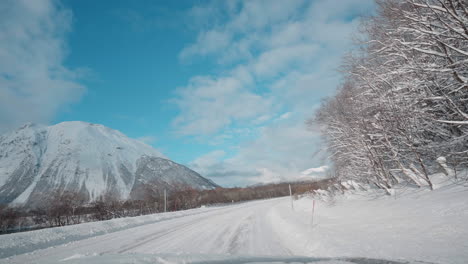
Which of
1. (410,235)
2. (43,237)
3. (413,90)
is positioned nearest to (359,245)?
(410,235)

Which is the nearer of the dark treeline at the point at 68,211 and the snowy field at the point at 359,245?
the snowy field at the point at 359,245

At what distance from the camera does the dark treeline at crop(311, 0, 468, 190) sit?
7.20m

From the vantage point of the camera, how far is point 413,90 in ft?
28.7

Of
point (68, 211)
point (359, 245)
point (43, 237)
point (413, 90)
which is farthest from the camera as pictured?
point (68, 211)

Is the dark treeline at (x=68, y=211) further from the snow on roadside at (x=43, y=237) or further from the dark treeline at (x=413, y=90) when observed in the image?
the snow on roadside at (x=43, y=237)

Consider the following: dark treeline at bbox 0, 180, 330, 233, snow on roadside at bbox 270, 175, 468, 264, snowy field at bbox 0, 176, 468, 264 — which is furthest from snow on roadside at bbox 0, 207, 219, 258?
dark treeline at bbox 0, 180, 330, 233

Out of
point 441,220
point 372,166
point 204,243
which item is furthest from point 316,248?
point 372,166

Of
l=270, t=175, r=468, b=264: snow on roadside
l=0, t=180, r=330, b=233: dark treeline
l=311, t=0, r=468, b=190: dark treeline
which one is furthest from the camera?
l=0, t=180, r=330, b=233: dark treeline

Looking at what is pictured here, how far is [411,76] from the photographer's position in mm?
9062

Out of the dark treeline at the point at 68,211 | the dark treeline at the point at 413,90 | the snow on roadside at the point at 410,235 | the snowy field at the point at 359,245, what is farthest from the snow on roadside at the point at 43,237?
the dark treeline at the point at 68,211

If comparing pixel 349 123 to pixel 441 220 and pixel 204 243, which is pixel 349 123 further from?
pixel 204 243

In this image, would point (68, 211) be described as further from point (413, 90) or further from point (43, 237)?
point (413, 90)

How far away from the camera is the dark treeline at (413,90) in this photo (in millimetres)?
7195

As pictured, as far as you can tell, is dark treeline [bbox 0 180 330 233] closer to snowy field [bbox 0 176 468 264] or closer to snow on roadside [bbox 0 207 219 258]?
snow on roadside [bbox 0 207 219 258]
